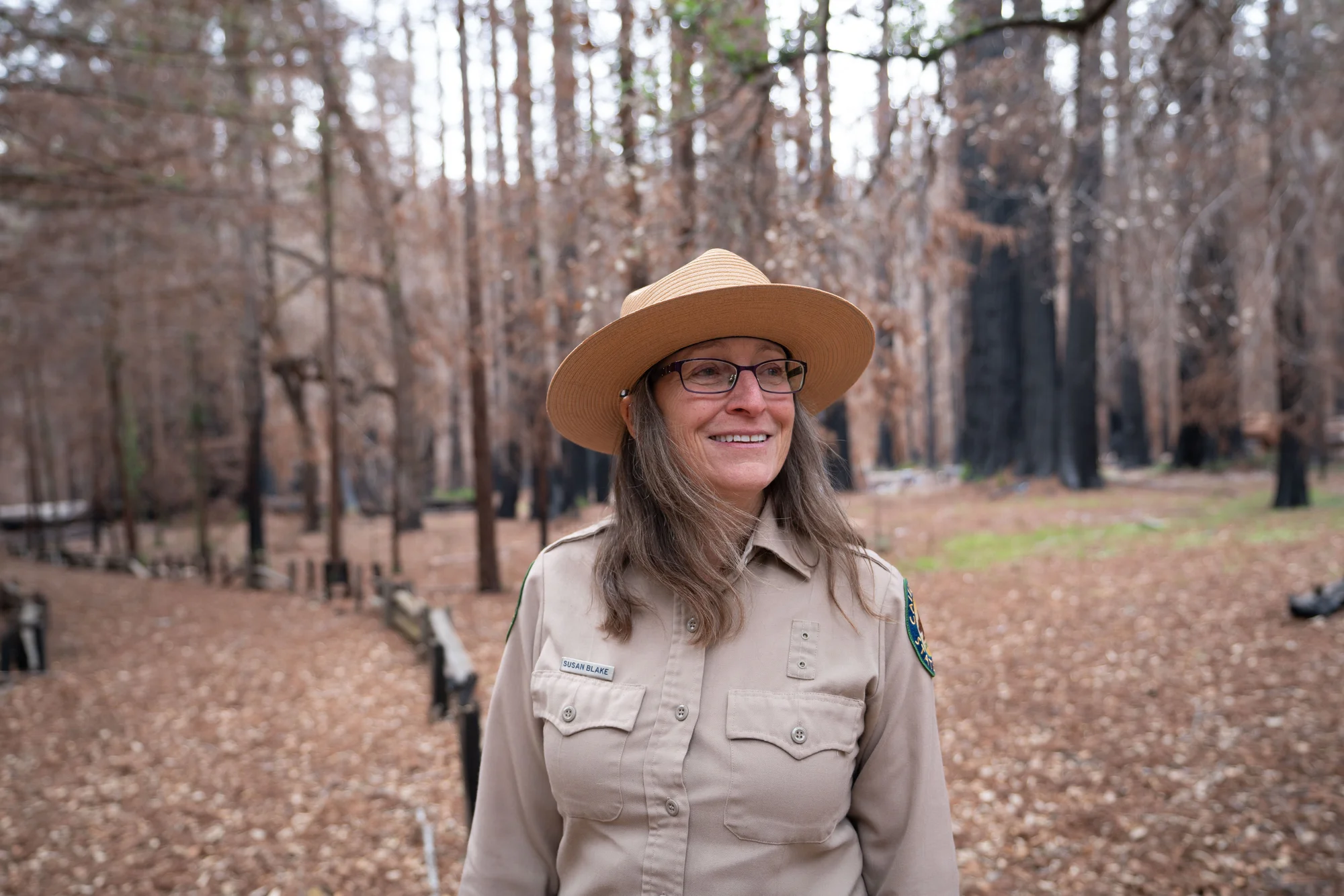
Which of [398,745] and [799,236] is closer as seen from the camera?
[799,236]

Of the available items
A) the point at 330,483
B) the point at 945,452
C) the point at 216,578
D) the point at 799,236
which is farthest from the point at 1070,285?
the point at 945,452

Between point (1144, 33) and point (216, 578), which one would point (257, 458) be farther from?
point (1144, 33)

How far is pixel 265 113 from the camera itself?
9.23 m

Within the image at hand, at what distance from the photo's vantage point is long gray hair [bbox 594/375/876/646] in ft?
6.16

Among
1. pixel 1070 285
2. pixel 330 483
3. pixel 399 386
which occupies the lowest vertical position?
pixel 330 483

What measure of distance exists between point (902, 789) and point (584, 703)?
640mm

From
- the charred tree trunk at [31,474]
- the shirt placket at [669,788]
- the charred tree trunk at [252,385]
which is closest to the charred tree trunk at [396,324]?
the charred tree trunk at [252,385]

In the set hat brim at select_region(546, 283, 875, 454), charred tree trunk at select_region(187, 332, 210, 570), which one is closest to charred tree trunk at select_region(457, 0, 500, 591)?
charred tree trunk at select_region(187, 332, 210, 570)

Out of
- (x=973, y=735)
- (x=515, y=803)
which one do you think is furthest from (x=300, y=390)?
(x=515, y=803)

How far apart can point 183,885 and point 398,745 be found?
2.07 metres

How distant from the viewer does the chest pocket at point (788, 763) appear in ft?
5.74

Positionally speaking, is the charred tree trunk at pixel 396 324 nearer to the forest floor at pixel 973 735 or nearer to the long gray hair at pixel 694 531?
the forest floor at pixel 973 735

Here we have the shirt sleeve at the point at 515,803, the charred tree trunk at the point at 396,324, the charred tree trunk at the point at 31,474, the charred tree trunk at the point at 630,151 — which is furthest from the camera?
the charred tree trunk at the point at 31,474

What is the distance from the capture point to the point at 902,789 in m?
1.83
